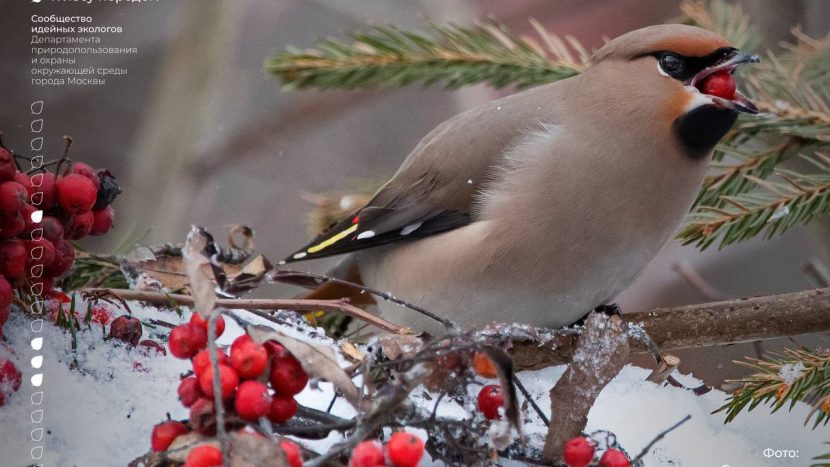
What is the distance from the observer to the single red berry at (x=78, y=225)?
5.43ft

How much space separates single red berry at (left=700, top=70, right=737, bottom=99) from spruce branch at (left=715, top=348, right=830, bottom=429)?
0.52 meters

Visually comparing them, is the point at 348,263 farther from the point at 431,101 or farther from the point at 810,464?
the point at 431,101

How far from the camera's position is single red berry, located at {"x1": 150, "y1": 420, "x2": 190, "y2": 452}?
1264 mm

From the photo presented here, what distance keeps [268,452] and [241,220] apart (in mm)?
2385

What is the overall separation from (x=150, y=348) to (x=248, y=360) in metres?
0.45

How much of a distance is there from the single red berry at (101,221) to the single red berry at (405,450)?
0.77 m

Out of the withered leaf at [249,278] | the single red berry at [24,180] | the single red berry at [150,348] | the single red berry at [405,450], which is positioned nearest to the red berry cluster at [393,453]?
the single red berry at [405,450]

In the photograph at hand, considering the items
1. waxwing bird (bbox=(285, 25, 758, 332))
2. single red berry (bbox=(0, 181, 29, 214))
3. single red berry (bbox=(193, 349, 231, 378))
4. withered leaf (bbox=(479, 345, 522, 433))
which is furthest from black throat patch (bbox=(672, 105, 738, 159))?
single red berry (bbox=(0, 181, 29, 214))

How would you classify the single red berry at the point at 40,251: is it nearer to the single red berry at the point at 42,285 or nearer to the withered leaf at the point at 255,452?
the single red berry at the point at 42,285

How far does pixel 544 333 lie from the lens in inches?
68.1

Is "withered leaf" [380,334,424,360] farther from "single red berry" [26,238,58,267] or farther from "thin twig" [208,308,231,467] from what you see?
"single red berry" [26,238,58,267]

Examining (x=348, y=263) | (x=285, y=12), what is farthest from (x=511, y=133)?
(x=285, y=12)

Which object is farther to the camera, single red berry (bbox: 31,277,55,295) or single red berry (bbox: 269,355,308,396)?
single red berry (bbox: 31,277,55,295)

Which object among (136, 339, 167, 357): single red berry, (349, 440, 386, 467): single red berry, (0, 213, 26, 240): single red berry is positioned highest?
(0, 213, 26, 240): single red berry
